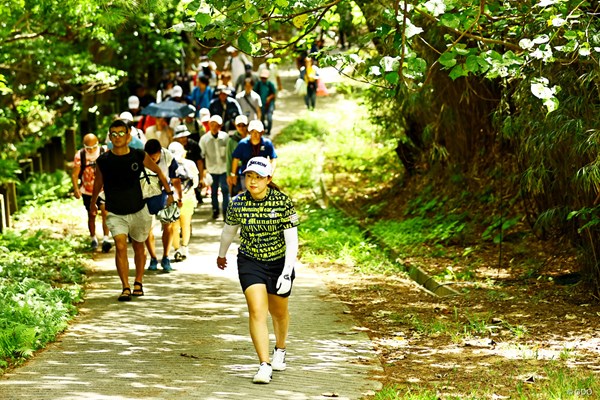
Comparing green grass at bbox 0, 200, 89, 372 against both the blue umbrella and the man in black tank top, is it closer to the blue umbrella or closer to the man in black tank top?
the man in black tank top

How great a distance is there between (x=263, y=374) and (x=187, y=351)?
143 centimetres

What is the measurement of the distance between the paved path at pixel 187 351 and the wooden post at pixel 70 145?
9.76m

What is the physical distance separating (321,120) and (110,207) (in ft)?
59.0

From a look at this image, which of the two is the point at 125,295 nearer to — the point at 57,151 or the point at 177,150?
the point at 177,150

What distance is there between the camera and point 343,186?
68.8 ft

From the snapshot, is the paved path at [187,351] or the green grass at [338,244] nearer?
the paved path at [187,351]

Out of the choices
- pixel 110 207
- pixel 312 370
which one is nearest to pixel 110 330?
pixel 110 207

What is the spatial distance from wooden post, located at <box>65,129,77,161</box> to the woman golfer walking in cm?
1450

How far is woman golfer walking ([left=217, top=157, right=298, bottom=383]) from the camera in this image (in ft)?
26.7

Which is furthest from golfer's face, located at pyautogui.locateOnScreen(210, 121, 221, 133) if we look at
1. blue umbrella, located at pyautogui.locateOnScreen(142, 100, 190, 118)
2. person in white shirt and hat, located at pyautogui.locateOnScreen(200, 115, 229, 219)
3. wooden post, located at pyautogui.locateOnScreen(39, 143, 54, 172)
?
wooden post, located at pyautogui.locateOnScreen(39, 143, 54, 172)

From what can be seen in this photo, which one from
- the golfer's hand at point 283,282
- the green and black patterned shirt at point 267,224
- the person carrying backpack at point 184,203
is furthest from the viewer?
the person carrying backpack at point 184,203

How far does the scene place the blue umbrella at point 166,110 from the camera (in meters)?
18.3

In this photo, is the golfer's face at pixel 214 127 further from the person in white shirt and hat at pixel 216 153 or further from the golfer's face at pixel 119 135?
the golfer's face at pixel 119 135

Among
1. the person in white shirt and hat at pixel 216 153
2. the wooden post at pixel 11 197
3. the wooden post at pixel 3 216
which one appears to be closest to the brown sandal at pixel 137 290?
the wooden post at pixel 3 216
